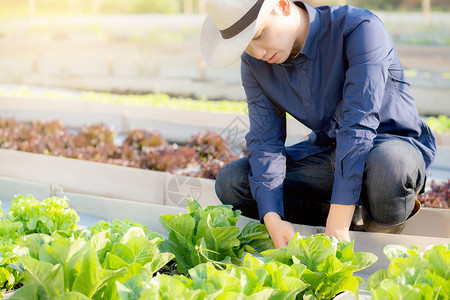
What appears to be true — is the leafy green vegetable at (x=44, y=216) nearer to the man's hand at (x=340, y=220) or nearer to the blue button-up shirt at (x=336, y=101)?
the blue button-up shirt at (x=336, y=101)

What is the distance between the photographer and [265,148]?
2117 millimetres

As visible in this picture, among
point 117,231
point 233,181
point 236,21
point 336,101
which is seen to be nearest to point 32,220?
point 117,231

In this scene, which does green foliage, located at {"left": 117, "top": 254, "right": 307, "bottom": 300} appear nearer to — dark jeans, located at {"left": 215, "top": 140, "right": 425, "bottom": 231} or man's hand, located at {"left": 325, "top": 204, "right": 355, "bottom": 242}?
man's hand, located at {"left": 325, "top": 204, "right": 355, "bottom": 242}

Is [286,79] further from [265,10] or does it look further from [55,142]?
[55,142]

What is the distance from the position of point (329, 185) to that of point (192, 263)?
0.71 m

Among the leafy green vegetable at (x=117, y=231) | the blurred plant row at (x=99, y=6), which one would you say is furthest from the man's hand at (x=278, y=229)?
the blurred plant row at (x=99, y=6)

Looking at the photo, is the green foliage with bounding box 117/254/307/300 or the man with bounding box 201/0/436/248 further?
the man with bounding box 201/0/436/248

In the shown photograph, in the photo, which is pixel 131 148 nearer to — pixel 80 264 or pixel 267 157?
pixel 267 157

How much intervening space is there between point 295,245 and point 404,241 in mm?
641

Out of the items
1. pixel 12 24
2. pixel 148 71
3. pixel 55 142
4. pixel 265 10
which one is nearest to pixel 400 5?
pixel 148 71

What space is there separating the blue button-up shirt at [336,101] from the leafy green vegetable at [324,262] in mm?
231

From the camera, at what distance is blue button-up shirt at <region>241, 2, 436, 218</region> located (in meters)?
1.83

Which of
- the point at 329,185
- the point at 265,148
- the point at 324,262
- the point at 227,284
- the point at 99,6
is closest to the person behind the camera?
the point at 227,284

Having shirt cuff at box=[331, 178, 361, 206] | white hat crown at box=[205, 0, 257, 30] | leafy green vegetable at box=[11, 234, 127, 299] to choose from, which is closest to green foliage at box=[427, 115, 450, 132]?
shirt cuff at box=[331, 178, 361, 206]
